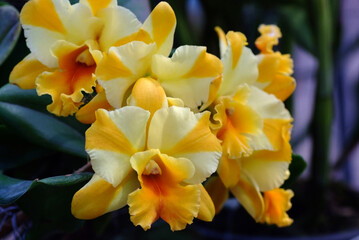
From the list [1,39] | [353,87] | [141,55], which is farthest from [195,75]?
[353,87]

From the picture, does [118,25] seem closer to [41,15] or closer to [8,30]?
[41,15]

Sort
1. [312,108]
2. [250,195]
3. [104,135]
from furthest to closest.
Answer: [312,108]
[250,195]
[104,135]

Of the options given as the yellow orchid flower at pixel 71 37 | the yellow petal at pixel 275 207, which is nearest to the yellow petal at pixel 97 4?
the yellow orchid flower at pixel 71 37

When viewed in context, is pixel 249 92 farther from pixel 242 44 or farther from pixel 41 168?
pixel 41 168

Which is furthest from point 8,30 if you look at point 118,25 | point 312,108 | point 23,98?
point 312,108

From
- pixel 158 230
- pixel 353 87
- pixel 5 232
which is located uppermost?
pixel 5 232

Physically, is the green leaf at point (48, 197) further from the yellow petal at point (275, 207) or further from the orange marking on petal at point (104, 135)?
the yellow petal at point (275, 207)
